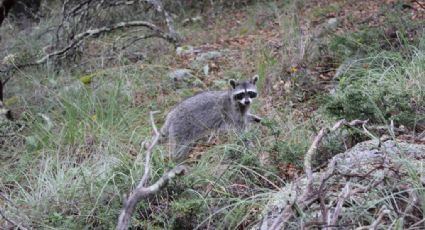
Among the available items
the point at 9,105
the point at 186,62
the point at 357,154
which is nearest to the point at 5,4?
the point at 9,105

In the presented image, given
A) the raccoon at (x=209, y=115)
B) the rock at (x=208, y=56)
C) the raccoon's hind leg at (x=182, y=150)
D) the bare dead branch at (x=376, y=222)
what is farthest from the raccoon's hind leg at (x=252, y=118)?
the bare dead branch at (x=376, y=222)

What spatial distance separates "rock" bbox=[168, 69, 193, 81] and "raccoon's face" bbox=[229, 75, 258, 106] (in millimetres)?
1417

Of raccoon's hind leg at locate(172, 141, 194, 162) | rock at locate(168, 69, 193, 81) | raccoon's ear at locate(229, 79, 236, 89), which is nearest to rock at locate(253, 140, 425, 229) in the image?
raccoon's hind leg at locate(172, 141, 194, 162)

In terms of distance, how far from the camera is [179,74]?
7.82 metres

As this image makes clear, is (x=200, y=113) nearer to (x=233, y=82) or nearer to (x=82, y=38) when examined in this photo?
(x=233, y=82)

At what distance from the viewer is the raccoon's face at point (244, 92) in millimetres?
6300

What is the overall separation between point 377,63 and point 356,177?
302 centimetres

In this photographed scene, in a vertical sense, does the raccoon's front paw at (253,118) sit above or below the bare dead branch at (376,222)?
below

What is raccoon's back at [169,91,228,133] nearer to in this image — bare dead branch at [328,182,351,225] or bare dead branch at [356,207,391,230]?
bare dead branch at [328,182,351,225]

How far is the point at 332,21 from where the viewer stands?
8.82 meters

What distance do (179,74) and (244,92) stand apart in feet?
5.50

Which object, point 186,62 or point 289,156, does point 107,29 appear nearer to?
point 186,62

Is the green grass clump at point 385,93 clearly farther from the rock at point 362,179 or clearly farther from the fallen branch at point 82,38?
the fallen branch at point 82,38

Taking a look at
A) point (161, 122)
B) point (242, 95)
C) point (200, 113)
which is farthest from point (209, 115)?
point (161, 122)
